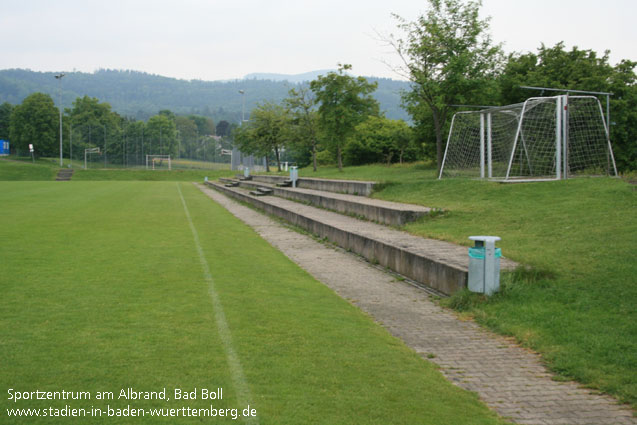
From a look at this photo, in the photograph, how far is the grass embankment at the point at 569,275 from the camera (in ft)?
16.5

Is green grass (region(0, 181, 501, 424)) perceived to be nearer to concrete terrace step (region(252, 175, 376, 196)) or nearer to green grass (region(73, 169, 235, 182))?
concrete terrace step (region(252, 175, 376, 196))

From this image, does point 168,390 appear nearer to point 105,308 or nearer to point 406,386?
point 406,386

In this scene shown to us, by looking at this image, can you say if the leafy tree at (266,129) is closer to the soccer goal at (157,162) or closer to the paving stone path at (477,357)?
the soccer goal at (157,162)

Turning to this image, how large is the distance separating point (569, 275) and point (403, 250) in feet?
9.77

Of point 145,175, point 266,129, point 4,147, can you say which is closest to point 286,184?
point 266,129

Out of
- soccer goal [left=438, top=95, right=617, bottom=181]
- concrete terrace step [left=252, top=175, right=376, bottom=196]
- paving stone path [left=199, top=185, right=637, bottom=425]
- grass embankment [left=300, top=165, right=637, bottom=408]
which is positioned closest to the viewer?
paving stone path [left=199, top=185, right=637, bottom=425]

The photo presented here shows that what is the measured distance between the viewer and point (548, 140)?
1997 cm

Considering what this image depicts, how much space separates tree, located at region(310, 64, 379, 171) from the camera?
32.7 m

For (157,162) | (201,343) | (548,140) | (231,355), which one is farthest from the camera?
(157,162)

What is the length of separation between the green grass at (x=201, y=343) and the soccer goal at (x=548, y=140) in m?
11.2

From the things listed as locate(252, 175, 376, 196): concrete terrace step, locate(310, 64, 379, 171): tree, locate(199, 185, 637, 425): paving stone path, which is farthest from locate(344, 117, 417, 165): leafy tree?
locate(199, 185, 637, 425): paving stone path

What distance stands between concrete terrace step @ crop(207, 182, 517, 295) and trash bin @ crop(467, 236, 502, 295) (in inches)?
11.7

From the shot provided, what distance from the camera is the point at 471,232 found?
10.8 meters

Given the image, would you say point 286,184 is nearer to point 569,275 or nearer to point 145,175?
point 569,275
